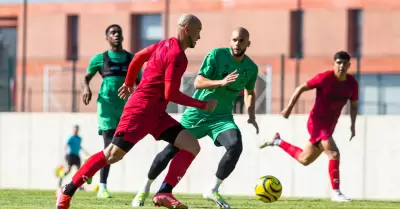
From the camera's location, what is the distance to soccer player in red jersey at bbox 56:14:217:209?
1102cm

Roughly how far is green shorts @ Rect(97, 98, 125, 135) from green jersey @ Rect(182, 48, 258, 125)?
2038 millimetres

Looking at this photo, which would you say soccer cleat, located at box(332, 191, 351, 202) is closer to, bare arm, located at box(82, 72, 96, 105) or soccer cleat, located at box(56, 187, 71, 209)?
bare arm, located at box(82, 72, 96, 105)

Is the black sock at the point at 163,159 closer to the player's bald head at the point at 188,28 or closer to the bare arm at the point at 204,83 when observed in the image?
the bare arm at the point at 204,83

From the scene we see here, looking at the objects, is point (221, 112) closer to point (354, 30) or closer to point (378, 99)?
point (378, 99)

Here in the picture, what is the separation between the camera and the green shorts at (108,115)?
51.5 ft

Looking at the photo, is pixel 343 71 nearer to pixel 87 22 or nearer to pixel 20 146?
pixel 20 146

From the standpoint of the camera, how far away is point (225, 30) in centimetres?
5153

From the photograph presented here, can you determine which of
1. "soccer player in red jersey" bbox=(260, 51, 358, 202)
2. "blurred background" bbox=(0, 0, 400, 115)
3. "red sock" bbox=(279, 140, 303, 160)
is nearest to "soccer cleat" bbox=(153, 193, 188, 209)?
"soccer player in red jersey" bbox=(260, 51, 358, 202)

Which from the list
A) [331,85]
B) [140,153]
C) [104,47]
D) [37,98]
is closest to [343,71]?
[331,85]

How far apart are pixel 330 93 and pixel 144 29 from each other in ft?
127

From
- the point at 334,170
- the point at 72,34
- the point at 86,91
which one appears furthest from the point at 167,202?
the point at 72,34

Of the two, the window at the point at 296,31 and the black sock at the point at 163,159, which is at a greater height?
the window at the point at 296,31

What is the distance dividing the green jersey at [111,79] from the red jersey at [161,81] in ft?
13.6

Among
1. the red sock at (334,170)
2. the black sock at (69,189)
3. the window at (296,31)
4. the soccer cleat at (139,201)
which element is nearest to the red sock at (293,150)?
→ the red sock at (334,170)
